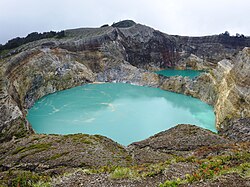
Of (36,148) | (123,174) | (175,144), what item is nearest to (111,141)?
(175,144)

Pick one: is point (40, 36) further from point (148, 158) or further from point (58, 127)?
point (148, 158)

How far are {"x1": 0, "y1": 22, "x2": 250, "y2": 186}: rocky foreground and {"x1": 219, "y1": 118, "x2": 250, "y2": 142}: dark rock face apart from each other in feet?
0.32

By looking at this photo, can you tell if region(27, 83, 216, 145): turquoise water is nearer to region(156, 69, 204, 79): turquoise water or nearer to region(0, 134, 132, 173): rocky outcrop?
region(0, 134, 132, 173): rocky outcrop

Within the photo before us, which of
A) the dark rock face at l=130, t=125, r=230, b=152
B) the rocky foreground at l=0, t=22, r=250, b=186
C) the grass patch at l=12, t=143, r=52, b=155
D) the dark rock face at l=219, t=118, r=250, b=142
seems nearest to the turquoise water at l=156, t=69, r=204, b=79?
the rocky foreground at l=0, t=22, r=250, b=186

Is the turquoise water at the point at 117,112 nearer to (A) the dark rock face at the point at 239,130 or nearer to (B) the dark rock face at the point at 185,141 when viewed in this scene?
(A) the dark rock face at the point at 239,130

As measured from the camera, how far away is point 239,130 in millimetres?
23797

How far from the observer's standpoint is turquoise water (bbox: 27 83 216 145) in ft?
103

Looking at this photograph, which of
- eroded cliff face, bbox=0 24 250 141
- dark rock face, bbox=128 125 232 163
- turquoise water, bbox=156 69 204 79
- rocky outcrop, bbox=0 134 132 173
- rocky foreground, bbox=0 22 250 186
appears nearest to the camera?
rocky foreground, bbox=0 22 250 186

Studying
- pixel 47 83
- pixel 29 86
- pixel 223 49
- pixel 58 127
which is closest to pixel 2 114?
pixel 58 127

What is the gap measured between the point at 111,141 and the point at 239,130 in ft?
40.3

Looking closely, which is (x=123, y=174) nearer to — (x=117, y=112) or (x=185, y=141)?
(x=185, y=141)

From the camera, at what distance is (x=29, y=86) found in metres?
45.8

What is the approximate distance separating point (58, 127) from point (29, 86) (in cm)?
1670

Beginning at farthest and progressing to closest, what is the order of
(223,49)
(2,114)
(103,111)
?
(223,49) → (103,111) → (2,114)
